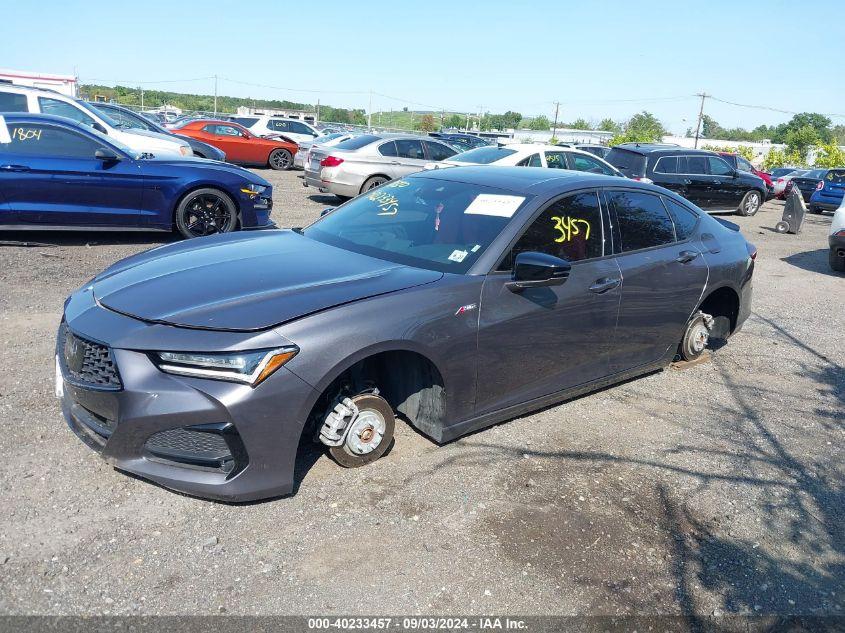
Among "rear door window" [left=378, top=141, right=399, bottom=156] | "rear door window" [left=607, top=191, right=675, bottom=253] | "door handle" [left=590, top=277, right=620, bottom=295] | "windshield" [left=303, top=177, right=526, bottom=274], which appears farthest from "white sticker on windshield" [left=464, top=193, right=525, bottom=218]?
"rear door window" [left=378, top=141, right=399, bottom=156]

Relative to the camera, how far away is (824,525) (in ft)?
12.0

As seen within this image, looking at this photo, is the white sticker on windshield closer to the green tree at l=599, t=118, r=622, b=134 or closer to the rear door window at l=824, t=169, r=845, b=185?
the rear door window at l=824, t=169, r=845, b=185

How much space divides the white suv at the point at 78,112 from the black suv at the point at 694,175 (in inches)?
372

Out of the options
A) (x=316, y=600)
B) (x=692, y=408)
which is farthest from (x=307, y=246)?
(x=692, y=408)

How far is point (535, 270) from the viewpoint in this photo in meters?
3.81

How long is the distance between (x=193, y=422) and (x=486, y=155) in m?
10.9

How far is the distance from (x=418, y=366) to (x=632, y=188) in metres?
2.26

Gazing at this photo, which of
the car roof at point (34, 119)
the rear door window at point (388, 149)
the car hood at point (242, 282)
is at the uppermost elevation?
the rear door window at point (388, 149)

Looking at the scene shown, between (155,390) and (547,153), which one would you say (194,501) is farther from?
(547,153)

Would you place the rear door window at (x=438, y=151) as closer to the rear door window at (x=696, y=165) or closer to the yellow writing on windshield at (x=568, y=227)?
the rear door window at (x=696, y=165)

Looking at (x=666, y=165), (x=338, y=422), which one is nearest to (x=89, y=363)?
(x=338, y=422)

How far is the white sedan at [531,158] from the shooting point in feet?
41.9

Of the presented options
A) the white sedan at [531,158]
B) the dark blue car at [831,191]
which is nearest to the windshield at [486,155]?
the white sedan at [531,158]

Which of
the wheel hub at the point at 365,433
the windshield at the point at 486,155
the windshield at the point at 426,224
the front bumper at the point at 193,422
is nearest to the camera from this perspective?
the front bumper at the point at 193,422
